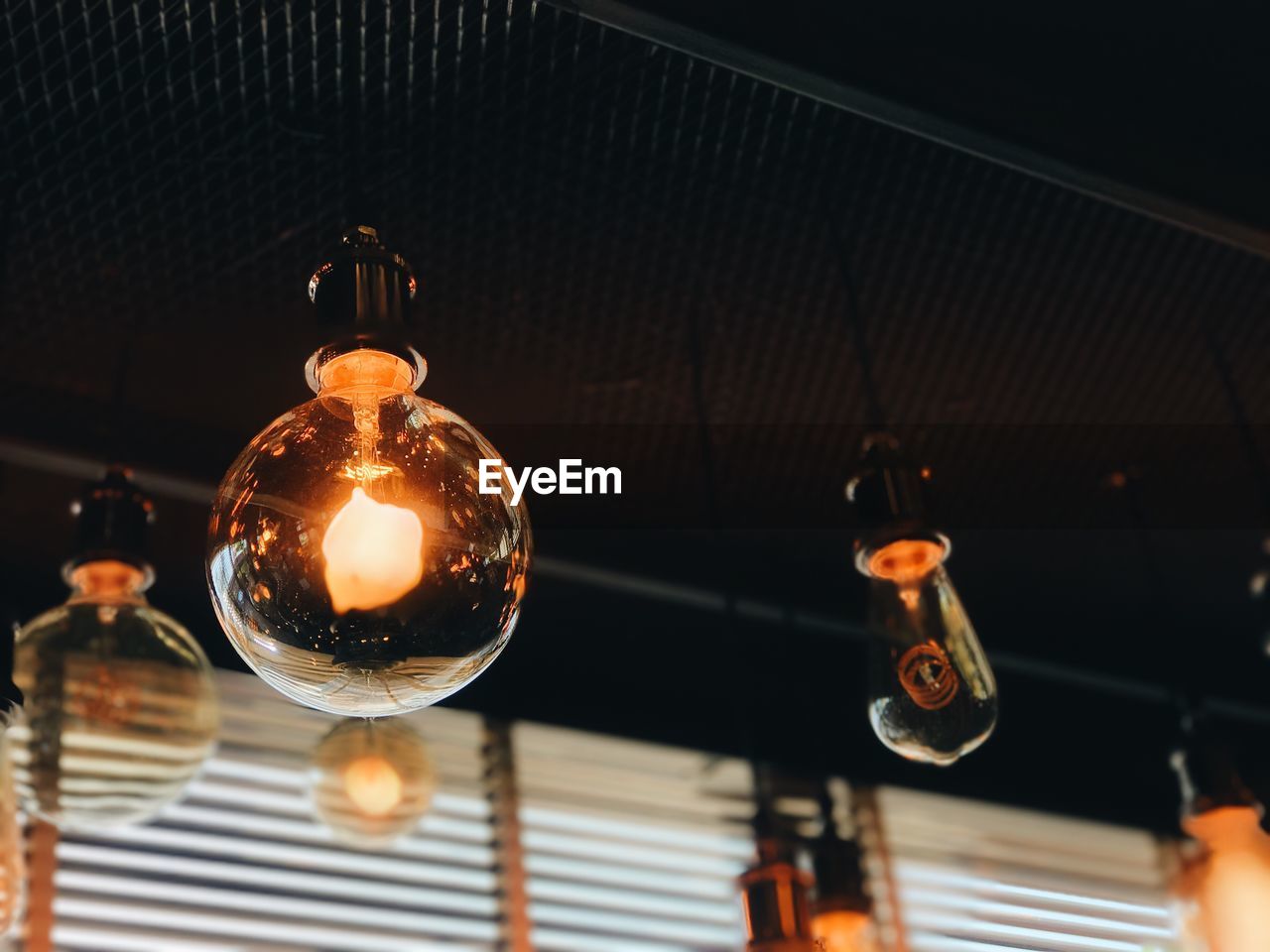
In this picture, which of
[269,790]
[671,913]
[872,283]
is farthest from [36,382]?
[671,913]

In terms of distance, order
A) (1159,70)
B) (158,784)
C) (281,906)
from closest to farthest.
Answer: (158,784) < (1159,70) < (281,906)

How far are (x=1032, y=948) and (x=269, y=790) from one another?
4.66 ft

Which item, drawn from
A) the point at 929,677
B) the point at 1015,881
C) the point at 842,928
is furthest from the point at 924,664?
the point at 1015,881

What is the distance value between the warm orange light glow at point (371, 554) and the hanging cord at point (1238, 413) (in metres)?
1.51

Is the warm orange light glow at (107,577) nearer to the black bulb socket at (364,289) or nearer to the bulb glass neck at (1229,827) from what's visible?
the black bulb socket at (364,289)

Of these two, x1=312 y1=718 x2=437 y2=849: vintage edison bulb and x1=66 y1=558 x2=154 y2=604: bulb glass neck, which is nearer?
x1=66 y1=558 x2=154 y2=604: bulb glass neck

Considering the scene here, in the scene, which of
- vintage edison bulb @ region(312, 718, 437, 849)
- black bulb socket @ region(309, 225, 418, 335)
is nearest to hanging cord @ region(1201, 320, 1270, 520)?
vintage edison bulb @ region(312, 718, 437, 849)

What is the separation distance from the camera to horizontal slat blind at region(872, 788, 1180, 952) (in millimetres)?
2561

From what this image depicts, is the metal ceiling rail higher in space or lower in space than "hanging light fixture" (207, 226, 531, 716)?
higher

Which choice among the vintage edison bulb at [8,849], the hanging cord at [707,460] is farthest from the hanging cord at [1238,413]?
the vintage edison bulb at [8,849]

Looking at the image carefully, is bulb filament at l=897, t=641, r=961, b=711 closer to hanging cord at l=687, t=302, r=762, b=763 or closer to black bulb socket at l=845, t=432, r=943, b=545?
black bulb socket at l=845, t=432, r=943, b=545

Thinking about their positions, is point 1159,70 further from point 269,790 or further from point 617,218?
point 269,790

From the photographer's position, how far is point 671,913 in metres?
2.35

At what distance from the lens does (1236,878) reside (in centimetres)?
190
